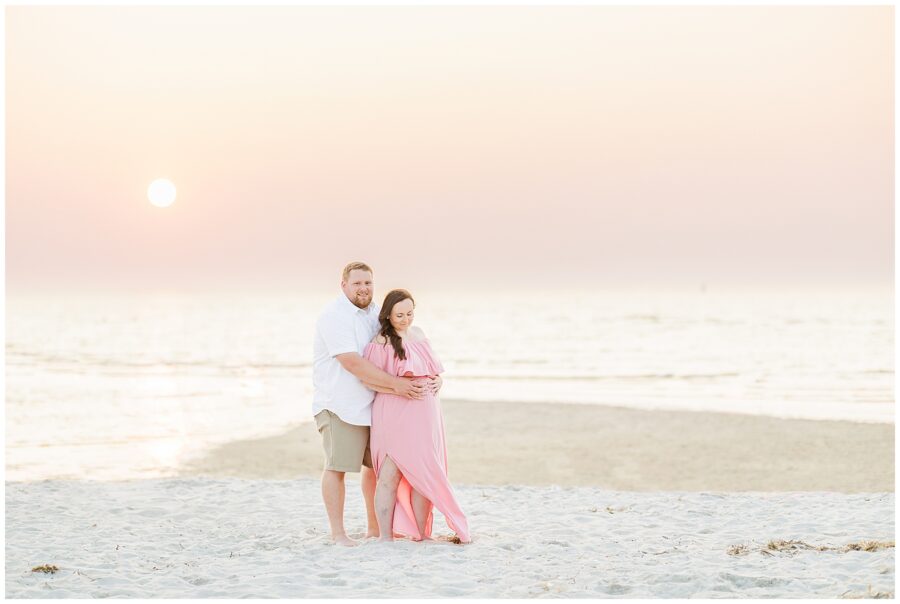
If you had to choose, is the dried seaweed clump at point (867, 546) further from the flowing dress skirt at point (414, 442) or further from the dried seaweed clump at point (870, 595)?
the flowing dress skirt at point (414, 442)

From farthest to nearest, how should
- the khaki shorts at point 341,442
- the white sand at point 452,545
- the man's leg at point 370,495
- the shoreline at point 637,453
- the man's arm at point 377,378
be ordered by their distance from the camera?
the shoreline at point 637,453 → the man's leg at point 370,495 → the khaki shorts at point 341,442 → the man's arm at point 377,378 → the white sand at point 452,545

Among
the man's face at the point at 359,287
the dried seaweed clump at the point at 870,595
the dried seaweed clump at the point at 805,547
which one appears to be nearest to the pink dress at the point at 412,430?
the man's face at the point at 359,287

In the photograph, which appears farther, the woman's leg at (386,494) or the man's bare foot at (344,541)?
the man's bare foot at (344,541)

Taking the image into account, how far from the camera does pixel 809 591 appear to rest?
577 cm

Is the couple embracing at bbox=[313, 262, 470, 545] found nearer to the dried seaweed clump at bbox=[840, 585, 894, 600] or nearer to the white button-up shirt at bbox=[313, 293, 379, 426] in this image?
the white button-up shirt at bbox=[313, 293, 379, 426]

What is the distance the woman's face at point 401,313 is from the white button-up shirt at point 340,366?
11.2 inches

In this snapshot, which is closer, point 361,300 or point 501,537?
point 361,300

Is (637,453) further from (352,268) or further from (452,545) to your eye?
(352,268)

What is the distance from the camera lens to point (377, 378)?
668 cm

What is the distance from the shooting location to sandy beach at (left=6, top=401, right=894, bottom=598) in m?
5.99

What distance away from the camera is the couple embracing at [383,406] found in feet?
22.1

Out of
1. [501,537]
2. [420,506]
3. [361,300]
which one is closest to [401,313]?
[361,300]

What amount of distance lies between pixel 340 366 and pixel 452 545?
64.3 inches

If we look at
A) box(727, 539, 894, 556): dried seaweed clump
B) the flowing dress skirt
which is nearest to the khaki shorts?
the flowing dress skirt
